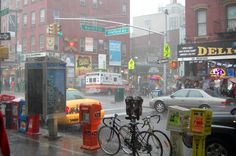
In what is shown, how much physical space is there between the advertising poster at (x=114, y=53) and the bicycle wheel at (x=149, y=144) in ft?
150

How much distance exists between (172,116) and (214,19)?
2156 cm

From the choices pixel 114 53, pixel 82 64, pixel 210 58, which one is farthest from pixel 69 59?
pixel 210 58

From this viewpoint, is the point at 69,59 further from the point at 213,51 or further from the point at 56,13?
the point at 213,51

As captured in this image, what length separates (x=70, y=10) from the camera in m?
50.3

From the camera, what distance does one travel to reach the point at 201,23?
2838 centimetres

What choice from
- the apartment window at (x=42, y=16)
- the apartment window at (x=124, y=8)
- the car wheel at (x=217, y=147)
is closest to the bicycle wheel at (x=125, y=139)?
the car wheel at (x=217, y=147)

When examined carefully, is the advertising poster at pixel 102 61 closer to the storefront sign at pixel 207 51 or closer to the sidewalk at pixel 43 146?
the storefront sign at pixel 207 51

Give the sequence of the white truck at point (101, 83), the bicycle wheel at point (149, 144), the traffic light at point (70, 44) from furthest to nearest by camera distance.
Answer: the traffic light at point (70, 44)
the white truck at point (101, 83)
the bicycle wheel at point (149, 144)

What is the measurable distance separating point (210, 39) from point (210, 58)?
165cm

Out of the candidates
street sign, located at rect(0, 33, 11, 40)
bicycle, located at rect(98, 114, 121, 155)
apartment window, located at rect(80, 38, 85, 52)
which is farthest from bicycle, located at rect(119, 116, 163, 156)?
apartment window, located at rect(80, 38, 85, 52)

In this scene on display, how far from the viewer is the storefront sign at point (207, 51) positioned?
84.4 feet

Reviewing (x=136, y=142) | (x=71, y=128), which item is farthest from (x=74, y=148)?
(x=71, y=128)

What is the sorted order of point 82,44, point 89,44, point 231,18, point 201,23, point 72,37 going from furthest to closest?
1. point 89,44
2. point 82,44
3. point 72,37
4. point 201,23
5. point 231,18

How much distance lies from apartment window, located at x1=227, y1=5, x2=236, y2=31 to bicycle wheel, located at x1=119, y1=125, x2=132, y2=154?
19.5 meters
